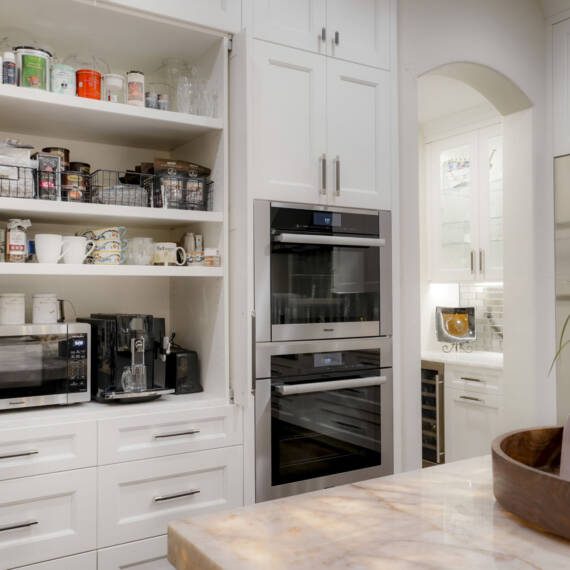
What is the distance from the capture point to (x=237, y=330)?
235cm

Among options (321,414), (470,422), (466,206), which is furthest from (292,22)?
(470,422)

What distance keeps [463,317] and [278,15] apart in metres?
2.83

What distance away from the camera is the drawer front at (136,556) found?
6.72ft

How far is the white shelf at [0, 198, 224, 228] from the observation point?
79.4 inches

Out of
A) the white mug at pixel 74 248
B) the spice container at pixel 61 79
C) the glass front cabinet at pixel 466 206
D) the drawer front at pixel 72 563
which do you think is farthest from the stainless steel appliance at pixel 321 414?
the glass front cabinet at pixel 466 206

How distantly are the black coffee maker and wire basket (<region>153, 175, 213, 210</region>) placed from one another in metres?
0.46

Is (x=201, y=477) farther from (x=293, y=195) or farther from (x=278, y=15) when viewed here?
(x=278, y=15)

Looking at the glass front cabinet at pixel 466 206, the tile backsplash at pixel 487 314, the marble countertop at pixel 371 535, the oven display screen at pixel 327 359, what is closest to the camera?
the marble countertop at pixel 371 535

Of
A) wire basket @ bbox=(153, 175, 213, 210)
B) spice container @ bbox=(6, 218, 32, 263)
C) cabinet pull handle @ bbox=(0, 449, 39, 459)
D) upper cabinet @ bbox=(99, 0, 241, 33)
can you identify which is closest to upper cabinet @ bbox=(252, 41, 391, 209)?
upper cabinet @ bbox=(99, 0, 241, 33)

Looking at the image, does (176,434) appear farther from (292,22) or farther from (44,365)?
(292,22)

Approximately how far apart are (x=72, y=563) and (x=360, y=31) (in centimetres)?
240

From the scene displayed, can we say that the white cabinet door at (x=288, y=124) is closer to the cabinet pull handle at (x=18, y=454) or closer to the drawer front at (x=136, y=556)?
the cabinet pull handle at (x=18, y=454)

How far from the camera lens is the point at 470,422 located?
395 cm

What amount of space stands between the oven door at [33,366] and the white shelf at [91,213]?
0.41 metres
